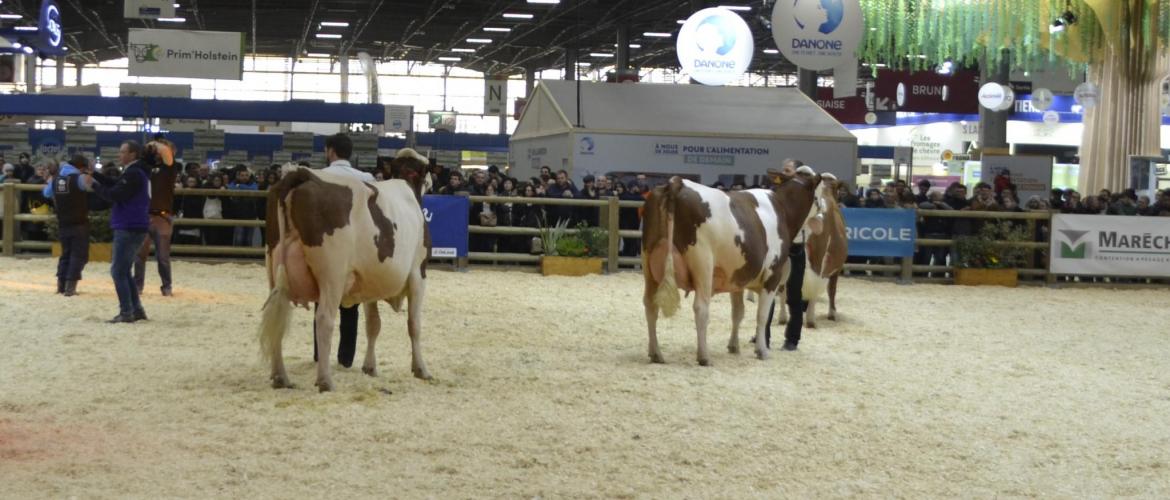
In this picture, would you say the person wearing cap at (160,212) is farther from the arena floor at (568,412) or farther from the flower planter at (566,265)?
the flower planter at (566,265)

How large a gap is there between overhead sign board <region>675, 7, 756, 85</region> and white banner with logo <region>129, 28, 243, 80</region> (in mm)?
9245

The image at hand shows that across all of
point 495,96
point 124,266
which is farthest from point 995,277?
point 495,96

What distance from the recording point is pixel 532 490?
5402mm

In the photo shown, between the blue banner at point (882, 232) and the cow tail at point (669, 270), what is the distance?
8.77 metres

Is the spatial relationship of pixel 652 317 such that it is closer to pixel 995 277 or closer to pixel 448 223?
pixel 448 223

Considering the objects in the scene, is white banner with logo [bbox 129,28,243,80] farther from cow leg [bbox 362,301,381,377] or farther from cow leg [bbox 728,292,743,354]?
cow leg [bbox 362,301,381,377]

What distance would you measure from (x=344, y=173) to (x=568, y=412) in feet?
7.12

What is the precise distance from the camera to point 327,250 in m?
7.41

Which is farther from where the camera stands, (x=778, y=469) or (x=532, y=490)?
(x=778, y=469)

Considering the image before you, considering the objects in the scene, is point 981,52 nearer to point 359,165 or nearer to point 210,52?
point 359,165

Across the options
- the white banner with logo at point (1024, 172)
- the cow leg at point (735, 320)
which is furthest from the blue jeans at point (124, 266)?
the white banner with logo at point (1024, 172)

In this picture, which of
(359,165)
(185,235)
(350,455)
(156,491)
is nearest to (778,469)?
(350,455)

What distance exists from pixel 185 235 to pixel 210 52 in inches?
303

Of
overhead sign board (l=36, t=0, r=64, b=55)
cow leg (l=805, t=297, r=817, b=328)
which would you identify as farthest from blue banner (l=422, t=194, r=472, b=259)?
overhead sign board (l=36, t=0, r=64, b=55)
